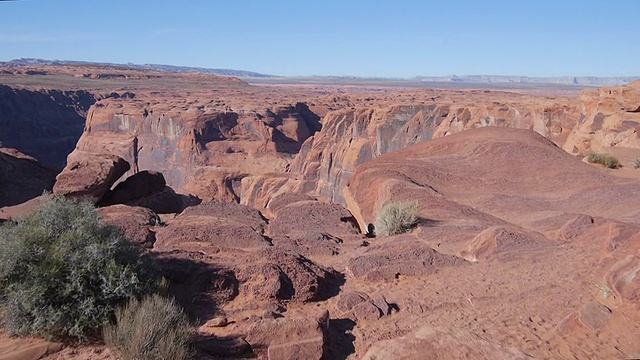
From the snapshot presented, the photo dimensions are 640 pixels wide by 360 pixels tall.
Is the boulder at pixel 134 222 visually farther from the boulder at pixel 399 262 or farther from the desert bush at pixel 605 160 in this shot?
the desert bush at pixel 605 160

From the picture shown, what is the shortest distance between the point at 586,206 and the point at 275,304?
333 inches

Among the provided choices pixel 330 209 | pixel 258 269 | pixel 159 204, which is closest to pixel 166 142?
pixel 159 204

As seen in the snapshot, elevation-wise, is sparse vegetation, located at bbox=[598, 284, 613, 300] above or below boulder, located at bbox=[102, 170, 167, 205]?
above

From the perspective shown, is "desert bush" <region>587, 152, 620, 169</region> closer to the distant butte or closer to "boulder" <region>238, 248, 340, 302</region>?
the distant butte

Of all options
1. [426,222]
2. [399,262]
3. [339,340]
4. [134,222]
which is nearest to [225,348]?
[339,340]

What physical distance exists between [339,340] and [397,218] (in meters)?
4.50

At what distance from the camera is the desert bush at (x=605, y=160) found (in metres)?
17.1

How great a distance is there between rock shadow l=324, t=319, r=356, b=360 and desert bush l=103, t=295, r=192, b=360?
1284mm

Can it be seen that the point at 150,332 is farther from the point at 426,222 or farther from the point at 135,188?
the point at 135,188

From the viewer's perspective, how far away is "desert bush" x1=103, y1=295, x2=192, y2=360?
4.16 meters

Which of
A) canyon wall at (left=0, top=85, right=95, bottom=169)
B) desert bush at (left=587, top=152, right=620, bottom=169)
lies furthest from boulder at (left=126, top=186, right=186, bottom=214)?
canyon wall at (left=0, top=85, right=95, bottom=169)

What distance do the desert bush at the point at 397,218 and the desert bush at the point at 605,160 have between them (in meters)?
10.9

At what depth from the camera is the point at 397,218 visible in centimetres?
928

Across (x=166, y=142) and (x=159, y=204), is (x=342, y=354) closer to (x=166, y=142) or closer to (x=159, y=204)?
(x=159, y=204)
